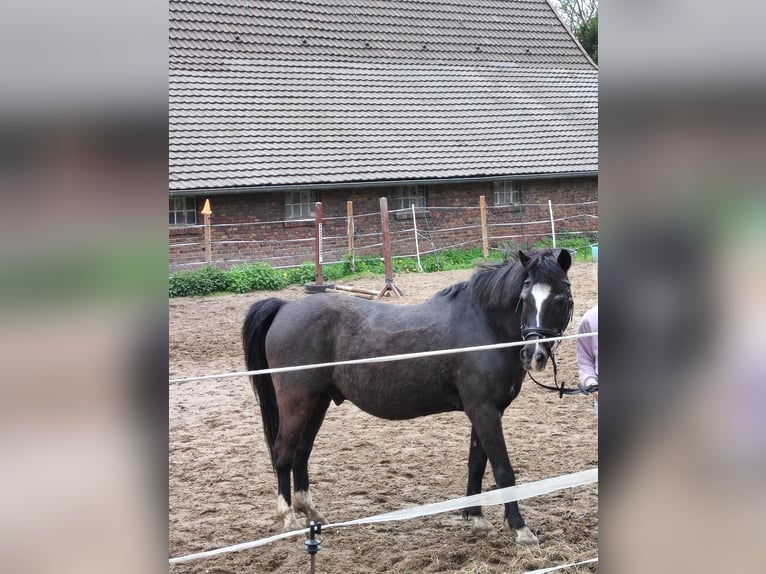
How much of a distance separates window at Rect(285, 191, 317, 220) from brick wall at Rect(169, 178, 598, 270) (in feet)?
0.57

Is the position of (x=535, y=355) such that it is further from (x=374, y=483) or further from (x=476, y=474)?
(x=374, y=483)

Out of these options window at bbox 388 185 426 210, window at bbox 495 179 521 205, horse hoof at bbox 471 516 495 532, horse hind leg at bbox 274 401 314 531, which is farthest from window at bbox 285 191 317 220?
horse hoof at bbox 471 516 495 532

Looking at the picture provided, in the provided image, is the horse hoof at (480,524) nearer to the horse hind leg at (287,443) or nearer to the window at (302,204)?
the horse hind leg at (287,443)

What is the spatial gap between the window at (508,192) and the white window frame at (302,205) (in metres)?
4.24

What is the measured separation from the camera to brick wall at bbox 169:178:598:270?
47.5 ft

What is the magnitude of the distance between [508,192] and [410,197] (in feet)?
8.10

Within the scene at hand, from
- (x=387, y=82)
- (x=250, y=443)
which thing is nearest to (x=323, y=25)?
(x=387, y=82)

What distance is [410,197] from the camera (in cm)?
1689

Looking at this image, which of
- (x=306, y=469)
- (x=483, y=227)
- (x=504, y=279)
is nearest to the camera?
(x=504, y=279)

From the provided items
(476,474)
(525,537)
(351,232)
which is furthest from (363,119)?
(525,537)

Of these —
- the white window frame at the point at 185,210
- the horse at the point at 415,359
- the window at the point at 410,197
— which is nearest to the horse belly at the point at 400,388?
the horse at the point at 415,359
